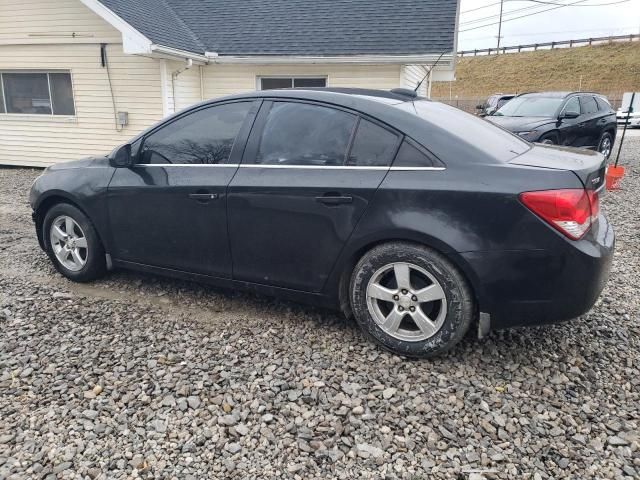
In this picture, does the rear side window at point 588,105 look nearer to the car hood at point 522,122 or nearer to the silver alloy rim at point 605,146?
the silver alloy rim at point 605,146

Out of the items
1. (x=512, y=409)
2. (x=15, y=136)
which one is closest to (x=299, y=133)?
(x=512, y=409)

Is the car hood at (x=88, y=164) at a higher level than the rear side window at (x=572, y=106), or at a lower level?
lower

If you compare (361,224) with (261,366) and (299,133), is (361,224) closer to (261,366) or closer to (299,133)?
(299,133)

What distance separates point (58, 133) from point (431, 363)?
10539 mm

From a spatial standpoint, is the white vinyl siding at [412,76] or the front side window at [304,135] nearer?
the front side window at [304,135]

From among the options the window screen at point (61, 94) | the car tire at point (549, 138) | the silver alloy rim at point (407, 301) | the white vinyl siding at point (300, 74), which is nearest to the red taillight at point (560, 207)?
the silver alloy rim at point (407, 301)

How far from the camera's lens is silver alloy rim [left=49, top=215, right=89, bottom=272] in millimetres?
4211

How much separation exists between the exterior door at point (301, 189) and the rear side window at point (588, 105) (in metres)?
9.63

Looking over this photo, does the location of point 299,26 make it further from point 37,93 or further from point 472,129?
point 472,129

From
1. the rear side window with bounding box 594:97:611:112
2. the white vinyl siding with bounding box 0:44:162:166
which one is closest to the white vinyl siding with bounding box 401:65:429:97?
the rear side window with bounding box 594:97:611:112

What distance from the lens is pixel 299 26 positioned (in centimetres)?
1166

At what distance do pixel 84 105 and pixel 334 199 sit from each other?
9.43 metres

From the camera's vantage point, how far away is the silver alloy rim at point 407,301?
115 inches

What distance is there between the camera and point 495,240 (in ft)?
8.95
